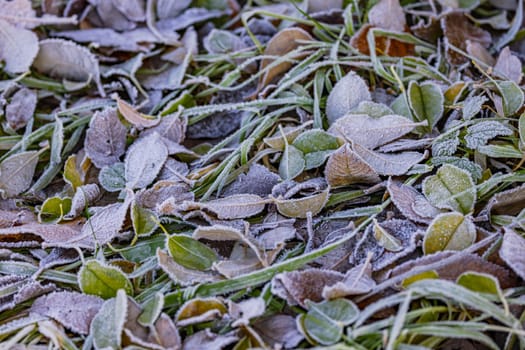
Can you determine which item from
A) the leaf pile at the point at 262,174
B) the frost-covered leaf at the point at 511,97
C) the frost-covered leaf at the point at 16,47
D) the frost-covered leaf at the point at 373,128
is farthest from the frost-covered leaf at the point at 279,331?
the frost-covered leaf at the point at 16,47

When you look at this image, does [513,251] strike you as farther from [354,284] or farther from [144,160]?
[144,160]

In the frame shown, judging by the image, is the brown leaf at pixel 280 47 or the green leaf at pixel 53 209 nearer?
the green leaf at pixel 53 209

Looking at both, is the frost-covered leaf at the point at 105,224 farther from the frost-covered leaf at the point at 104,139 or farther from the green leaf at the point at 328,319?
the green leaf at the point at 328,319

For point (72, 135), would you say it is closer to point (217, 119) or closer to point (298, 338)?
point (217, 119)

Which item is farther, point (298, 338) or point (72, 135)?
point (72, 135)

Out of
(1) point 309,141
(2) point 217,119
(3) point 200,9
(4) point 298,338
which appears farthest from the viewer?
(3) point 200,9

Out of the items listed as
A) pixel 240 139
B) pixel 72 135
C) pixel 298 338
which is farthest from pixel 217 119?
pixel 298 338

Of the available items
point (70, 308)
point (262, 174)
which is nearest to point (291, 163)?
point (262, 174)
